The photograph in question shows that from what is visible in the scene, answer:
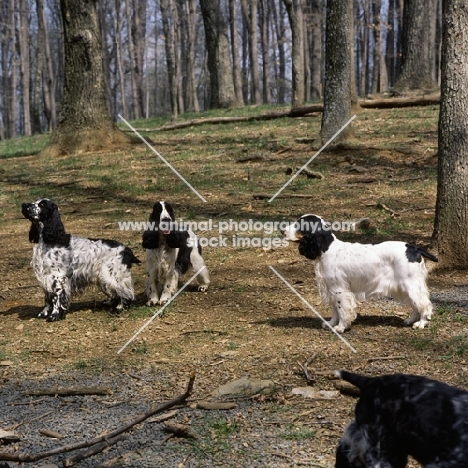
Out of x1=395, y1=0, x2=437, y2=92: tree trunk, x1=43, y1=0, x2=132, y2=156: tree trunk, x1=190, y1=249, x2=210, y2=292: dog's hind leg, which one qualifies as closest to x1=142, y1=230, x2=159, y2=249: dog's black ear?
x1=190, y1=249, x2=210, y2=292: dog's hind leg

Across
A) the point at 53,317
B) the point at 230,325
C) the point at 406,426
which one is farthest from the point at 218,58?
the point at 406,426

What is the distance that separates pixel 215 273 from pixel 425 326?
135 inches

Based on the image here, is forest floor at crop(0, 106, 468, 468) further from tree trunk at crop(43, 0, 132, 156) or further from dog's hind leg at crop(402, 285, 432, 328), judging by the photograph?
tree trunk at crop(43, 0, 132, 156)

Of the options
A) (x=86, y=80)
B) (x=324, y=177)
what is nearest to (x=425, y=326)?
(x=324, y=177)

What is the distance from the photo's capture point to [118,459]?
4.58 metres

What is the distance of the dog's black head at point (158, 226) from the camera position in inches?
307

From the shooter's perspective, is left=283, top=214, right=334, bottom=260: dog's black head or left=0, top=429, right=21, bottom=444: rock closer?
left=0, top=429, right=21, bottom=444: rock

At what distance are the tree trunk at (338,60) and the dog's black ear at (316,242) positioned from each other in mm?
8192

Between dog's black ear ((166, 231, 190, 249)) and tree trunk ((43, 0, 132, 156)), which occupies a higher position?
tree trunk ((43, 0, 132, 156))

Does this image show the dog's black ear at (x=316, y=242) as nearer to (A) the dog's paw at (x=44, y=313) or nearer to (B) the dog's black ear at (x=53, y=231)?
(B) the dog's black ear at (x=53, y=231)

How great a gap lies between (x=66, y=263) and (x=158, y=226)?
121 cm

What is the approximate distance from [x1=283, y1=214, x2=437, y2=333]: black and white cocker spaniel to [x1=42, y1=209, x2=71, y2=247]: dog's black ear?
2796mm

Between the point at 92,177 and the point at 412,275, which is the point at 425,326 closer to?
the point at 412,275

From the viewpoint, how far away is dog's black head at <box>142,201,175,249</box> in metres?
7.81
